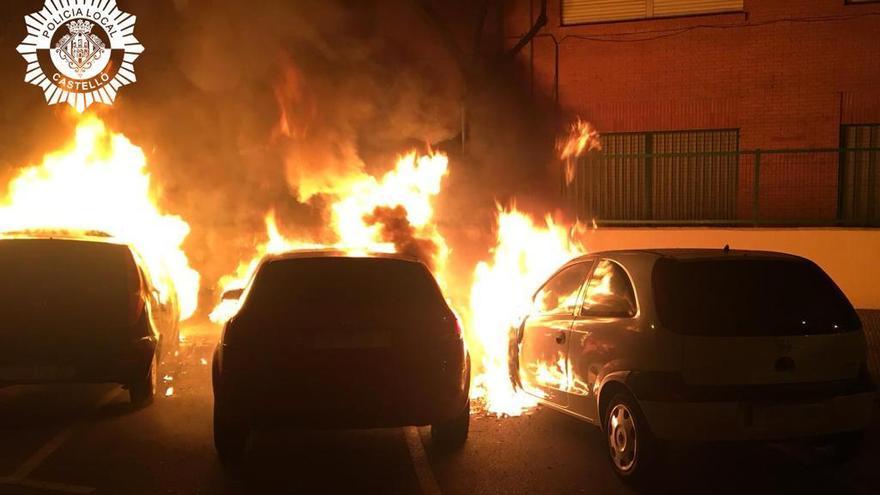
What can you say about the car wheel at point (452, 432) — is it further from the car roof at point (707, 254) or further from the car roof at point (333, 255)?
the car roof at point (707, 254)

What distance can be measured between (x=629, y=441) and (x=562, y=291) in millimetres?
2067

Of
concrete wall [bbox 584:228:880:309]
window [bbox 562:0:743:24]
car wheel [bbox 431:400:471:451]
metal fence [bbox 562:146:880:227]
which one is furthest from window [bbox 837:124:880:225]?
car wheel [bbox 431:400:471:451]

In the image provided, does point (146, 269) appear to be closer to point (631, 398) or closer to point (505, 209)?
point (631, 398)

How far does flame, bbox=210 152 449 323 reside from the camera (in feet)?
39.7

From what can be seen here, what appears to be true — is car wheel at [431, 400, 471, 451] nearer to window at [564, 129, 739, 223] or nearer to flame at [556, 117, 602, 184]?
window at [564, 129, 739, 223]

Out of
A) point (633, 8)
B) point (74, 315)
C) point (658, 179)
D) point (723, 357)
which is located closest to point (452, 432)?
point (723, 357)

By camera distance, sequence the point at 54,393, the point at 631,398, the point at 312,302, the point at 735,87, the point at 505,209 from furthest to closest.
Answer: the point at 735,87 → the point at 505,209 → the point at 54,393 → the point at 312,302 → the point at 631,398

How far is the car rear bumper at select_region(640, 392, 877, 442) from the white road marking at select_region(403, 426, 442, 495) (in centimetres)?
142

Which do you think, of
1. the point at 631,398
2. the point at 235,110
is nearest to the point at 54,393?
the point at 631,398

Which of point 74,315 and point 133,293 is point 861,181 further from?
point 74,315

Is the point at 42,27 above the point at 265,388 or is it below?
above

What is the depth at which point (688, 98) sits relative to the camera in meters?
15.5

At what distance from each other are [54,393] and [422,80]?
26.8 ft

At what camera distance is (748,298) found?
5445 millimetres
